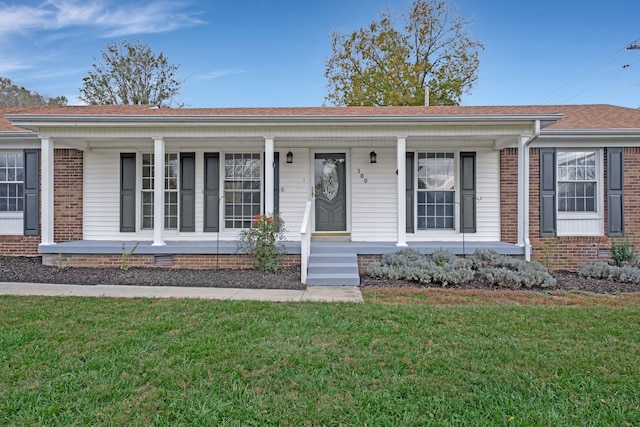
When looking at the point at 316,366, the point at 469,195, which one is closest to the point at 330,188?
the point at 469,195

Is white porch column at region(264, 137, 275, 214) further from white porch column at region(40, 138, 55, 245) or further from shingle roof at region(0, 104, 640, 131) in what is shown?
white porch column at region(40, 138, 55, 245)

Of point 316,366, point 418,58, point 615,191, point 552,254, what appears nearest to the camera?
point 316,366

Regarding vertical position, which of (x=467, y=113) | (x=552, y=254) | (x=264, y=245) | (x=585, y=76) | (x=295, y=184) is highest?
(x=585, y=76)

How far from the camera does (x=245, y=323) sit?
4125 mm

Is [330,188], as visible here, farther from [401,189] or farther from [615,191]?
[615,191]

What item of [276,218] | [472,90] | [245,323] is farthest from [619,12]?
[245,323]

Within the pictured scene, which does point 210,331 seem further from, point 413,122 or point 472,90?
point 472,90

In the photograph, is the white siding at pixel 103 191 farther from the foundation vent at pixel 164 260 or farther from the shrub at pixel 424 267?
the shrub at pixel 424 267

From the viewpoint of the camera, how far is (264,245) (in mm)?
7219

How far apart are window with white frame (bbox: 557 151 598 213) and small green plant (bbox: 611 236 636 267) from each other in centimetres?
92

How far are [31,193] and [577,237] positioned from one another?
38.2ft

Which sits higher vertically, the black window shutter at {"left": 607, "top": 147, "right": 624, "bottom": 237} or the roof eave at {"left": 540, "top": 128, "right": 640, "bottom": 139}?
the roof eave at {"left": 540, "top": 128, "right": 640, "bottom": 139}

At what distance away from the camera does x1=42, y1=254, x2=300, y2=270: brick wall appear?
7.56m

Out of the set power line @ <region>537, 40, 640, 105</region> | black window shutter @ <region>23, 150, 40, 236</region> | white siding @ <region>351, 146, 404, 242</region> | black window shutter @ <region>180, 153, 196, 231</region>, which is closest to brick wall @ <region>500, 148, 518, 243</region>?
white siding @ <region>351, 146, 404, 242</region>
